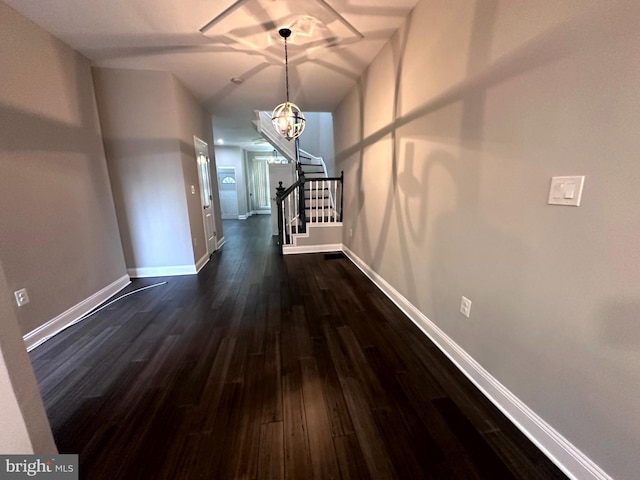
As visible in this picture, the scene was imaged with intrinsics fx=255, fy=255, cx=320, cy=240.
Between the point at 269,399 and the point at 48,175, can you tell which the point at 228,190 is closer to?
the point at 48,175

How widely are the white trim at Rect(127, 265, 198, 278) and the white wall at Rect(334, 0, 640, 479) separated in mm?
3213

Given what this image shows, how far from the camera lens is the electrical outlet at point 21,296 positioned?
1.99 metres

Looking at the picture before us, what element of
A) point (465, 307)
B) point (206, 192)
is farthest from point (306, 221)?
point (465, 307)

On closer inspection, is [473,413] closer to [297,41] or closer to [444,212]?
[444,212]

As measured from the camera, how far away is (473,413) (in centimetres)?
144

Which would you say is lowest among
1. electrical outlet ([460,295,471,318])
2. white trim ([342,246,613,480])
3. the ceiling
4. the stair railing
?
white trim ([342,246,613,480])

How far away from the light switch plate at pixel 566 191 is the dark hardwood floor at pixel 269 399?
1.20 meters

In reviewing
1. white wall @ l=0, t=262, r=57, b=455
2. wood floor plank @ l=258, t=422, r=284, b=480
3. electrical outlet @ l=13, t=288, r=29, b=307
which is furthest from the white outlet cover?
wood floor plank @ l=258, t=422, r=284, b=480

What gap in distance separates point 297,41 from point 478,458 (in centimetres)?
349

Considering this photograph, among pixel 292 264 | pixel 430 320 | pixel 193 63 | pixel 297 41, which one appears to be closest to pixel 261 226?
pixel 292 264

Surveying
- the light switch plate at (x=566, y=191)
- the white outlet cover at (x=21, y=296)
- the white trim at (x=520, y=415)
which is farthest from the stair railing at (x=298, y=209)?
the light switch plate at (x=566, y=191)

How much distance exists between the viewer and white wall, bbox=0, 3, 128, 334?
6.52ft

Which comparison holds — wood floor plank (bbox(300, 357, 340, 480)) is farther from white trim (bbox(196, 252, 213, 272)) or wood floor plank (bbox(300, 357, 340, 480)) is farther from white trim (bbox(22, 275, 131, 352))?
white trim (bbox(196, 252, 213, 272))

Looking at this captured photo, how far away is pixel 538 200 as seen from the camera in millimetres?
1215
